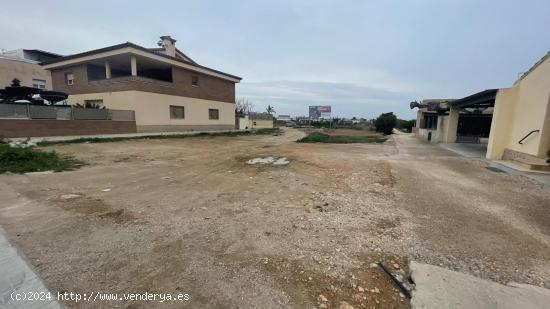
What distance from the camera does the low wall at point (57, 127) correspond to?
509 inches

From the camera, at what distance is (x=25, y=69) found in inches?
1051

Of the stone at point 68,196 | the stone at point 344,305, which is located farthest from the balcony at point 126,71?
the stone at point 344,305

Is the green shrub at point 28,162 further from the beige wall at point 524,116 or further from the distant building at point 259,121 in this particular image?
the distant building at point 259,121

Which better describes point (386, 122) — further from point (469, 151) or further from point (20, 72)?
point (20, 72)

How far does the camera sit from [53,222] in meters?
3.81

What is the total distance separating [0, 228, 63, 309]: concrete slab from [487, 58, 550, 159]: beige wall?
516 inches

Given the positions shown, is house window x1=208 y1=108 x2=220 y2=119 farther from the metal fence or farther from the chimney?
the metal fence

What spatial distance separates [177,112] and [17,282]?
874 inches

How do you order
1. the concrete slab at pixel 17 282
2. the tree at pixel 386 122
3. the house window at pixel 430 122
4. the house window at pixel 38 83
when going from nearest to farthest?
the concrete slab at pixel 17 282
the house window at pixel 430 122
the house window at pixel 38 83
the tree at pixel 386 122

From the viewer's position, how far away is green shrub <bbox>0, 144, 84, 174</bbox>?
720cm

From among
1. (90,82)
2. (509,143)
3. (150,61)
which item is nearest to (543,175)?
(509,143)

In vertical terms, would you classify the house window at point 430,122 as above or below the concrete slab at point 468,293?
above

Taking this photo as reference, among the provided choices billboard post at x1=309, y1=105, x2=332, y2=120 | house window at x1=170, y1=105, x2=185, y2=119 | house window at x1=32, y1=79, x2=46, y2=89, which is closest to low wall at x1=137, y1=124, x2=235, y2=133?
house window at x1=170, y1=105, x2=185, y2=119

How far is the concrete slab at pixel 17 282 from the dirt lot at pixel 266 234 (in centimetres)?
10
